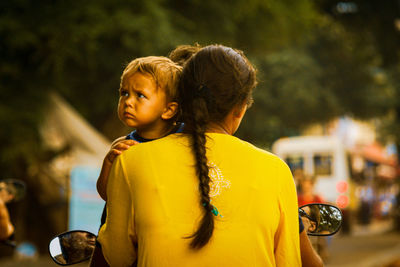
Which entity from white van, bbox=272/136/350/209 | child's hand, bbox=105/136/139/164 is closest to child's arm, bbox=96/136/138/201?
child's hand, bbox=105/136/139/164

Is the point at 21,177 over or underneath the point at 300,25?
underneath

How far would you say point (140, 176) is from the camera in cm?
179

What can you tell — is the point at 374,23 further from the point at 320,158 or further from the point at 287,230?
the point at 287,230

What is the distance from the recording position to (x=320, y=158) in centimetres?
2380

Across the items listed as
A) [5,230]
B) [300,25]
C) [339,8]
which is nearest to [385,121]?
[339,8]

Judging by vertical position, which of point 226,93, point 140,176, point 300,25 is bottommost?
point 140,176

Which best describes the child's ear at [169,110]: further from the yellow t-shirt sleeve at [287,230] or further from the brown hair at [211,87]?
the yellow t-shirt sleeve at [287,230]

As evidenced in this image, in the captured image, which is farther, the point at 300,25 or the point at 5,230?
the point at 300,25

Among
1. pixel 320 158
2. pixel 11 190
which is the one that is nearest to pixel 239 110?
pixel 11 190

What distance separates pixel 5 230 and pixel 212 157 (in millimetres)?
1868

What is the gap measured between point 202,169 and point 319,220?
0.47m

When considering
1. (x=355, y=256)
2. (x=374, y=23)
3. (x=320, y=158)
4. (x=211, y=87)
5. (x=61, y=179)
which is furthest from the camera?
(x=320, y=158)

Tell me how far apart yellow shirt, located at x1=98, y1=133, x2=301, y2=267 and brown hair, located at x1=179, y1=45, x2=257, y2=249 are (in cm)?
6

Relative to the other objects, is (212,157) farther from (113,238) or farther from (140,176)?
(113,238)
